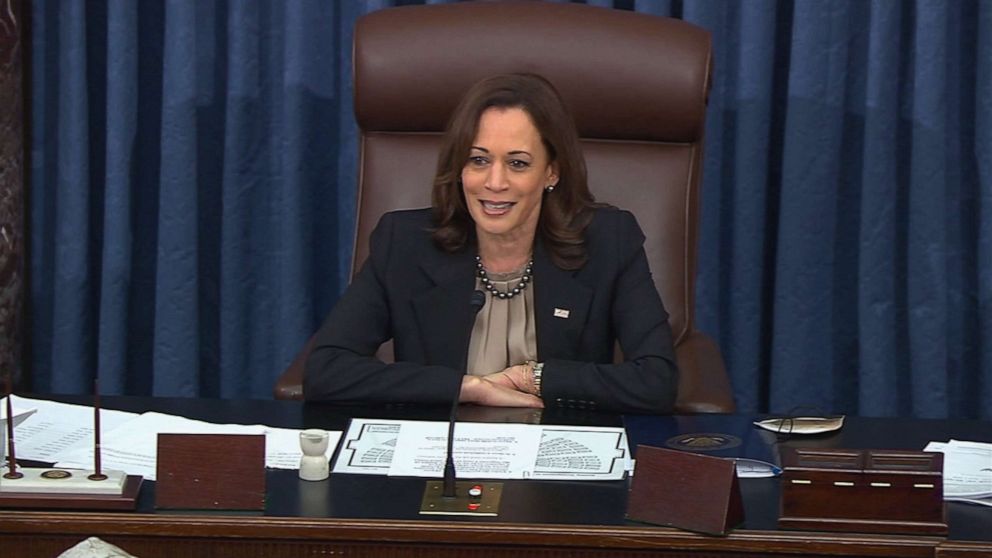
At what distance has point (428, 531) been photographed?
5.76 feet

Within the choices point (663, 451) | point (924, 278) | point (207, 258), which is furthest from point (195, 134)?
point (663, 451)

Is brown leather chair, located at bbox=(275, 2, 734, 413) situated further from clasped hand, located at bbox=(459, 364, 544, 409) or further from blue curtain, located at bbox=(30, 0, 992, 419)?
blue curtain, located at bbox=(30, 0, 992, 419)

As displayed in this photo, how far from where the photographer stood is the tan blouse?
260 cm

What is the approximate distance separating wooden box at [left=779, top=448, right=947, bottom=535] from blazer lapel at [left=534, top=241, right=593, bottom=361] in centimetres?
87

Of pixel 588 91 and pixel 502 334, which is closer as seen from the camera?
pixel 502 334

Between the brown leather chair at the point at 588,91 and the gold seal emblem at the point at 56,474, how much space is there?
3.35 feet

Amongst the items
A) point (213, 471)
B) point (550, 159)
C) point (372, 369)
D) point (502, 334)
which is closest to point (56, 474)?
point (213, 471)

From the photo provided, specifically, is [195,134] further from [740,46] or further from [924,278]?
[924,278]

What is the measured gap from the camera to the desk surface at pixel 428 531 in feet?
5.71

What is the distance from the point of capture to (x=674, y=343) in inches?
107

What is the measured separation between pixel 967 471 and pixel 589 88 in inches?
44.6

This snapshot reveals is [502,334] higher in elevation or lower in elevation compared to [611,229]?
lower

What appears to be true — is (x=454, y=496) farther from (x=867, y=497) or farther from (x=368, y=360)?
(x=368, y=360)

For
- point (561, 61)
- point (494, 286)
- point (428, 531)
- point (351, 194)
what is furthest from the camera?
point (351, 194)
